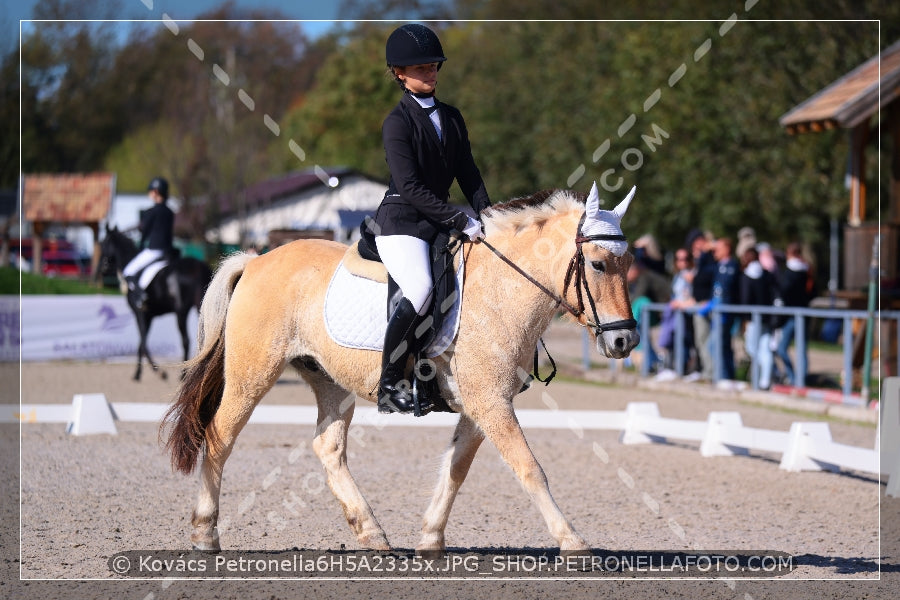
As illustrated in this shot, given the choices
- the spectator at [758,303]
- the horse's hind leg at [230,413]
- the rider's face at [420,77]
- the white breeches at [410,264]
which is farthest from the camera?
the spectator at [758,303]

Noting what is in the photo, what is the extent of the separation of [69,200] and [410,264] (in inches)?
1512

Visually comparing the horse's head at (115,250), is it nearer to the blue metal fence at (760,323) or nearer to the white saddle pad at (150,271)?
the white saddle pad at (150,271)

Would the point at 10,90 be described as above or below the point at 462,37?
below

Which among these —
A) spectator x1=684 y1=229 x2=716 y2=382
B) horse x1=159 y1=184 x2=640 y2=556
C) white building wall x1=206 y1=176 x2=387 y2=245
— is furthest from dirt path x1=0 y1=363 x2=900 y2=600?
white building wall x1=206 y1=176 x2=387 y2=245

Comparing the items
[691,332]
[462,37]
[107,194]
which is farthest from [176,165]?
[691,332]

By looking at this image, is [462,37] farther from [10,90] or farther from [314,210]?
[10,90]

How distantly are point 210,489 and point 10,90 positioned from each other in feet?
82.6

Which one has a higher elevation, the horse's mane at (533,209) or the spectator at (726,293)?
the horse's mane at (533,209)

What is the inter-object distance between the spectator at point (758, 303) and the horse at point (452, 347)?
374 inches

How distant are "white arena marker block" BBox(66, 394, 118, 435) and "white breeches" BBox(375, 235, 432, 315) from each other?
18.6 ft

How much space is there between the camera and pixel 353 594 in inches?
203

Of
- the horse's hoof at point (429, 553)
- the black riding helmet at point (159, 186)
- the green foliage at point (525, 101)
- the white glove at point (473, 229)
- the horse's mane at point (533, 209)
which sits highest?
the green foliage at point (525, 101)

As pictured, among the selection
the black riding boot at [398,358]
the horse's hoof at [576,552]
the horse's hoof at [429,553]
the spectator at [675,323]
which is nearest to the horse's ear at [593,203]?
the black riding boot at [398,358]

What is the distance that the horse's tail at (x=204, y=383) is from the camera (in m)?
6.27
